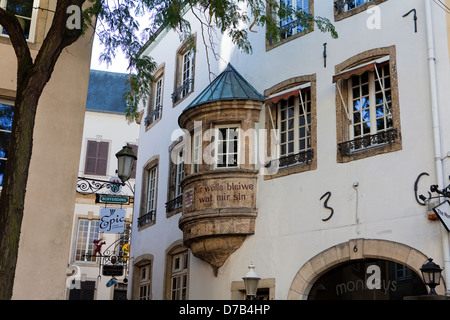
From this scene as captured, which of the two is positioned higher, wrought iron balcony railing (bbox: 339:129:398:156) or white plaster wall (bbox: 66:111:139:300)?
white plaster wall (bbox: 66:111:139:300)

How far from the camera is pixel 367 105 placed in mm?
13719

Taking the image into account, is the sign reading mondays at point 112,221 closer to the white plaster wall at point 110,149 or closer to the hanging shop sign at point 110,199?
the hanging shop sign at point 110,199

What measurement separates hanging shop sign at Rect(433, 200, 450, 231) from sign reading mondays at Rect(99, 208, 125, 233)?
1077cm

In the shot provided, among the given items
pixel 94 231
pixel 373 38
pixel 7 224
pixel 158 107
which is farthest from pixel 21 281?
pixel 94 231

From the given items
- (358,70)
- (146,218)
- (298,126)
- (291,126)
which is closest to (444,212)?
(358,70)

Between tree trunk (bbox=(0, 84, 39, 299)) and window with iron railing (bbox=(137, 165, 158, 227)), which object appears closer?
tree trunk (bbox=(0, 84, 39, 299))

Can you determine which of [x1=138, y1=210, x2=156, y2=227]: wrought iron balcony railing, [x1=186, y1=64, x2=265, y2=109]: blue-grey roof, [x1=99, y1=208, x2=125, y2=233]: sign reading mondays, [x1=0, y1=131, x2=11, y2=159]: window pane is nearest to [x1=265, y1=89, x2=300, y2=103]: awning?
[x1=186, y1=64, x2=265, y2=109]: blue-grey roof

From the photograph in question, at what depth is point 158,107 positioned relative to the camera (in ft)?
72.6

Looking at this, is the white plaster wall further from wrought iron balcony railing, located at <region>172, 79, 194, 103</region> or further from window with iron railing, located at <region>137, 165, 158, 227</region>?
wrought iron balcony railing, located at <region>172, 79, 194, 103</region>

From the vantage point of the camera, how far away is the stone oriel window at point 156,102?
22055mm

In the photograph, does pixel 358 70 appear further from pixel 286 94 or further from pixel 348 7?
pixel 286 94

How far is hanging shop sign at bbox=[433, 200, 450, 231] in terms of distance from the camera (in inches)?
444

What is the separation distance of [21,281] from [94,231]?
21091 millimetres

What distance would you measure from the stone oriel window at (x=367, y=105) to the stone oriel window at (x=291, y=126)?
0.76 meters
